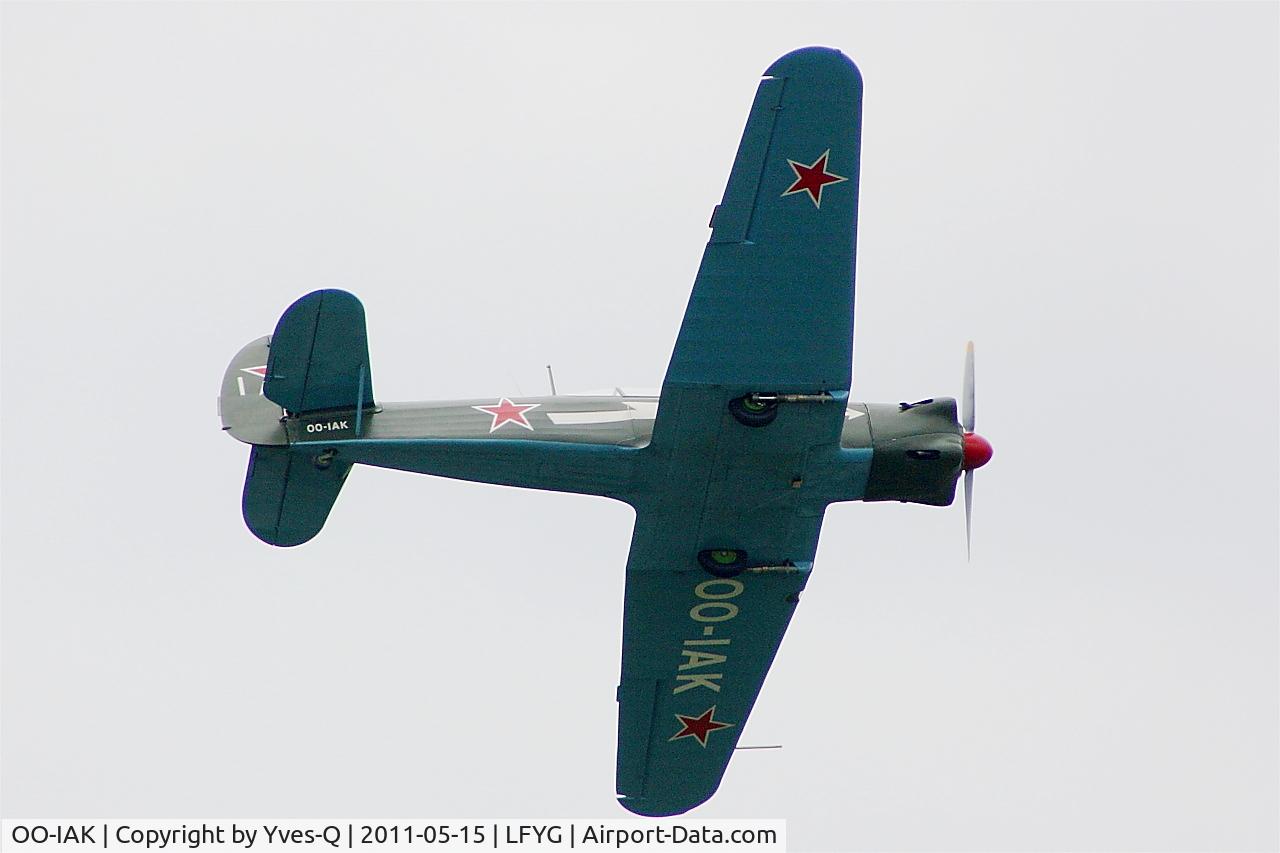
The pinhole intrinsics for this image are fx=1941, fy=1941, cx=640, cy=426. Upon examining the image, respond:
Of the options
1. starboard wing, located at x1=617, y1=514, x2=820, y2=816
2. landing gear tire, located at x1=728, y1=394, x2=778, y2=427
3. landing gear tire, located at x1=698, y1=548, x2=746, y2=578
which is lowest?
starboard wing, located at x1=617, y1=514, x2=820, y2=816

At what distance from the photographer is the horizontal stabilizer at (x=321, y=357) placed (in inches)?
632

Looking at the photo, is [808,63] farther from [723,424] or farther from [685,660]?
[685,660]

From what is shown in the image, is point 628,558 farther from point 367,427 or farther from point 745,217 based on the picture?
point 745,217

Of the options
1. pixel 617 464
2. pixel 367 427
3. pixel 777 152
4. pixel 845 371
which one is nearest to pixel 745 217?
pixel 777 152

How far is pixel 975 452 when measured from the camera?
17.0 metres

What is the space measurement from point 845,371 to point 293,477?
4.82 meters

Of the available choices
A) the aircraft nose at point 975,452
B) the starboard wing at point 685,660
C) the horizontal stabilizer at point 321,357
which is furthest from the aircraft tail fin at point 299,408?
the aircraft nose at point 975,452

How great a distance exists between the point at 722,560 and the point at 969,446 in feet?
7.89

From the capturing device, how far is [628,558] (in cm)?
1759

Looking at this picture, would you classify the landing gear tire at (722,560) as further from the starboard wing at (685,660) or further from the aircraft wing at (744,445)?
the starboard wing at (685,660)

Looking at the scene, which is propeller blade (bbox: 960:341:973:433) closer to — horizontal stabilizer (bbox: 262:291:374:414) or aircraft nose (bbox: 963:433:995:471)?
aircraft nose (bbox: 963:433:995:471)

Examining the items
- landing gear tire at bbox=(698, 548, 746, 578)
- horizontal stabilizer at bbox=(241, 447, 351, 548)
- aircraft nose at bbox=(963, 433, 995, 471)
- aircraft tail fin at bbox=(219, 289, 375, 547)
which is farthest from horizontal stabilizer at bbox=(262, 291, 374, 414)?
aircraft nose at bbox=(963, 433, 995, 471)

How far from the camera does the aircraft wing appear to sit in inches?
576

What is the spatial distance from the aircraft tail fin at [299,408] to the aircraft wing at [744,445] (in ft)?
8.58
